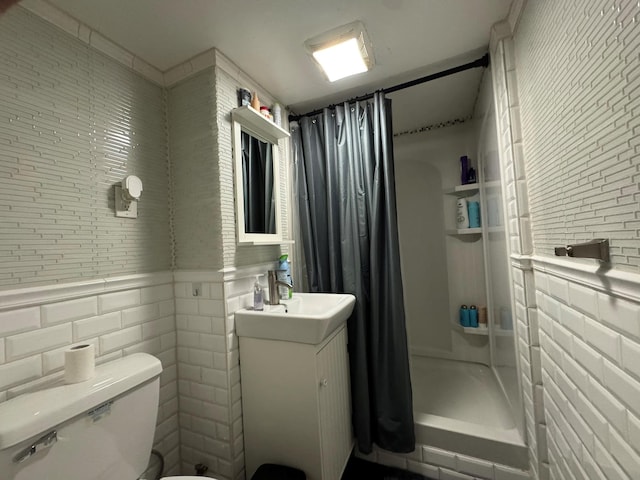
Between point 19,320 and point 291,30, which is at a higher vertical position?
point 291,30

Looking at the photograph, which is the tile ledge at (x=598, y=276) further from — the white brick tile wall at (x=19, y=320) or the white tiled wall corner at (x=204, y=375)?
the white brick tile wall at (x=19, y=320)

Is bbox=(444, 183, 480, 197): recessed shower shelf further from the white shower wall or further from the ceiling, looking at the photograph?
the ceiling

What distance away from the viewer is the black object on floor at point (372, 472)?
1.38 m

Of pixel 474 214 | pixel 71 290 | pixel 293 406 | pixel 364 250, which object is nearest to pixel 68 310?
pixel 71 290

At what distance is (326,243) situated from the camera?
1625mm

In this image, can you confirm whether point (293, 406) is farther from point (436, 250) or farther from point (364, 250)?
point (436, 250)

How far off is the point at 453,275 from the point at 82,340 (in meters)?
2.40

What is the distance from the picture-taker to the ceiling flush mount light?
1124 millimetres

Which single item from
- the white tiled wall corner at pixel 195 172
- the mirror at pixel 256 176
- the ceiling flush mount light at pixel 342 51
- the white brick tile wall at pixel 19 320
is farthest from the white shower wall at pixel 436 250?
the white brick tile wall at pixel 19 320

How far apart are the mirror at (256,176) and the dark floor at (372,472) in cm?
130

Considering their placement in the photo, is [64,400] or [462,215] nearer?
[64,400]

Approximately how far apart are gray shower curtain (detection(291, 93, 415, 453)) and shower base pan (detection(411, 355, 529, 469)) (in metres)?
0.20

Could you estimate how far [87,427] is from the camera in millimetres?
780

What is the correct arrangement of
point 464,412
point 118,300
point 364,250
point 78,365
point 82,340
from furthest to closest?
point 464,412 → point 364,250 → point 118,300 → point 82,340 → point 78,365
